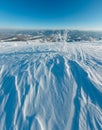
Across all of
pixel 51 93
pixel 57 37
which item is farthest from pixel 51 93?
pixel 57 37

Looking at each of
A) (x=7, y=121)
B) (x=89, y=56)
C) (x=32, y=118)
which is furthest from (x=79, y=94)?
(x=89, y=56)

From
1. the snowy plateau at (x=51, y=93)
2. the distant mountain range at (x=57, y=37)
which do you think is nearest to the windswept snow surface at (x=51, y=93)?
the snowy plateau at (x=51, y=93)

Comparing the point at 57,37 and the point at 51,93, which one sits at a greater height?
the point at 51,93

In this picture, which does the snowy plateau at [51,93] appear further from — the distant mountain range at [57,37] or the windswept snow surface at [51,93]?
the distant mountain range at [57,37]

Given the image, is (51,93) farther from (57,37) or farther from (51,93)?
(57,37)

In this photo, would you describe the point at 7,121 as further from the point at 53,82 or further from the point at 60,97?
the point at 53,82

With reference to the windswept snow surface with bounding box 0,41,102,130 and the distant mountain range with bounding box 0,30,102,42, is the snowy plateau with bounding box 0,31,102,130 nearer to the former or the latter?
the windswept snow surface with bounding box 0,41,102,130

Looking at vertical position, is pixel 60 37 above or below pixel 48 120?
below

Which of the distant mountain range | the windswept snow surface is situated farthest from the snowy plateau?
→ the distant mountain range
